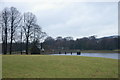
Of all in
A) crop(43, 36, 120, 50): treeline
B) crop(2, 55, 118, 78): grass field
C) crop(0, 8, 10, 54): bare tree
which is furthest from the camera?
crop(43, 36, 120, 50): treeline

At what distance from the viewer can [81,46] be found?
290 feet

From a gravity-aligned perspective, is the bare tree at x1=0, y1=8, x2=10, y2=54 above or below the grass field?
above

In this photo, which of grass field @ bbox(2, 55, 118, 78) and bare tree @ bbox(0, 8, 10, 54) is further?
bare tree @ bbox(0, 8, 10, 54)

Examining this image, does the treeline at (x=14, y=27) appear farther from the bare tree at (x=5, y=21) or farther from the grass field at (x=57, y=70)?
the grass field at (x=57, y=70)

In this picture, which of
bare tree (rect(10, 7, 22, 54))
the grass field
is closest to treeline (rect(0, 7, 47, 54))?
bare tree (rect(10, 7, 22, 54))

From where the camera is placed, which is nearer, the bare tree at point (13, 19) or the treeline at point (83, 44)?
the bare tree at point (13, 19)

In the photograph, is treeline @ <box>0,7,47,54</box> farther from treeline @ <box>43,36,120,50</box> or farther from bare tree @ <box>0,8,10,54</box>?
treeline @ <box>43,36,120,50</box>

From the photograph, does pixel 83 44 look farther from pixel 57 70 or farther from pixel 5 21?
pixel 57 70

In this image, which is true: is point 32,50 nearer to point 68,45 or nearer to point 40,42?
point 40,42

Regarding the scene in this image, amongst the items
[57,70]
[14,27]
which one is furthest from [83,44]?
[57,70]

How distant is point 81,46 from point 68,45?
25.5 feet

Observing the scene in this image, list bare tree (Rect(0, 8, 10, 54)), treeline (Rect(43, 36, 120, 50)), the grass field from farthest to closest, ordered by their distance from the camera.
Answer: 1. treeline (Rect(43, 36, 120, 50))
2. bare tree (Rect(0, 8, 10, 54))
3. the grass field

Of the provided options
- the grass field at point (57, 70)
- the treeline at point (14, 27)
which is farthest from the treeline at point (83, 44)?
the grass field at point (57, 70)

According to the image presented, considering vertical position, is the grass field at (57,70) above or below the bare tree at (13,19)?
below
